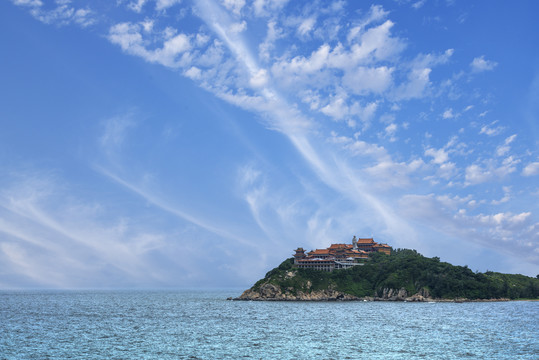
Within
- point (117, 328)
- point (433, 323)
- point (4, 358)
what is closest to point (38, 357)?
point (4, 358)

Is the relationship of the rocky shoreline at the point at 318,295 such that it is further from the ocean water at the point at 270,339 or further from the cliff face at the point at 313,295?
the ocean water at the point at 270,339

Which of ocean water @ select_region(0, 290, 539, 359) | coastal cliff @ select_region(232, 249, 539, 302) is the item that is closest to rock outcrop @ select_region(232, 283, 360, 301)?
coastal cliff @ select_region(232, 249, 539, 302)

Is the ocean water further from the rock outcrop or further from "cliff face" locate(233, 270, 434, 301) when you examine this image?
the rock outcrop

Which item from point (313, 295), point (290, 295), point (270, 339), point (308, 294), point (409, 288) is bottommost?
point (270, 339)

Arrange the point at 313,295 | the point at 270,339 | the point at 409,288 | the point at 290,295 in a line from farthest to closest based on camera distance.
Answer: the point at 313,295
the point at 290,295
the point at 409,288
the point at 270,339

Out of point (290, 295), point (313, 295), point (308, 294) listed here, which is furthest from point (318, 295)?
point (290, 295)

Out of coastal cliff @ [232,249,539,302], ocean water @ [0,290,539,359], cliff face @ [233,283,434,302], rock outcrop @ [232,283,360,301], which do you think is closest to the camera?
ocean water @ [0,290,539,359]

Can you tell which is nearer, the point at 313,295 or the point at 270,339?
the point at 270,339

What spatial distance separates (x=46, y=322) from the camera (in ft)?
307

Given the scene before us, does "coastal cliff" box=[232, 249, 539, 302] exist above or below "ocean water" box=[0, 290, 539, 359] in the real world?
above

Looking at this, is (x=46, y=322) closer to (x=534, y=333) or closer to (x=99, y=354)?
(x=99, y=354)

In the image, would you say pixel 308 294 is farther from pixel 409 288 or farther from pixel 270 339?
pixel 270 339

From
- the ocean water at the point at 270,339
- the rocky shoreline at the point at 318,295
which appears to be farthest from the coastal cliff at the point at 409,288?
the ocean water at the point at 270,339

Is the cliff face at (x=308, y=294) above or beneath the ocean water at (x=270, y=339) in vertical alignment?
above
